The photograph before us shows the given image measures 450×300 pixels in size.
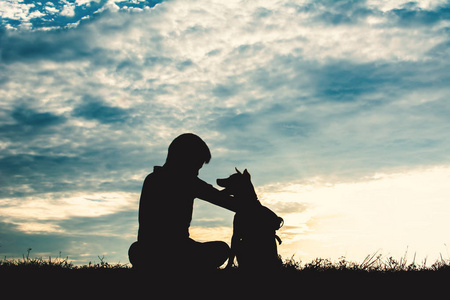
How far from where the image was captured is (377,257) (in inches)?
329

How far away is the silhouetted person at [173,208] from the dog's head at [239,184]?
820mm

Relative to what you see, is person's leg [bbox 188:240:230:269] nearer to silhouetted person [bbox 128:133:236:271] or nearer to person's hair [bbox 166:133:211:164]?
silhouetted person [bbox 128:133:236:271]

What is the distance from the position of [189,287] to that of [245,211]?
133 cm

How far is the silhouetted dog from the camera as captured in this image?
5.57 metres

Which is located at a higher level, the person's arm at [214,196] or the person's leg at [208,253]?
the person's arm at [214,196]

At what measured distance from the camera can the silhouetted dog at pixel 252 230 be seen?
5570 mm

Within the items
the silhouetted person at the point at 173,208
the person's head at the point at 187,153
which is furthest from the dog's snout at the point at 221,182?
the person's head at the point at 187,153

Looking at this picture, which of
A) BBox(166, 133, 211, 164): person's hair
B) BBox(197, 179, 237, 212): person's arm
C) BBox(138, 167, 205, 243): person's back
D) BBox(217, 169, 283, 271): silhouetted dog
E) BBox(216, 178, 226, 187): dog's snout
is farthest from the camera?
BBox(216, 178, 226, 187): dog's snout

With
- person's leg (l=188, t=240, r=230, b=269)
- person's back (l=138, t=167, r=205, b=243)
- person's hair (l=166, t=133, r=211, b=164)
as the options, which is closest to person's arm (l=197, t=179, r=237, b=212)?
person's back (l=138, t=167, r=205, b=243)

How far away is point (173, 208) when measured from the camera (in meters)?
4.49

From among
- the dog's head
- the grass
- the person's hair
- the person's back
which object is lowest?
the grass

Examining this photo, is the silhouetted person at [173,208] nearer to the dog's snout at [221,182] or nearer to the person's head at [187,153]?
the person's head at [187,153]

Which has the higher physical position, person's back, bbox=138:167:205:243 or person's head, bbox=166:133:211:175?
person's head, bbox=166:133:211:175

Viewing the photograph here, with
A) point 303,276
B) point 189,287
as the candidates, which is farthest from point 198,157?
point 303,276
